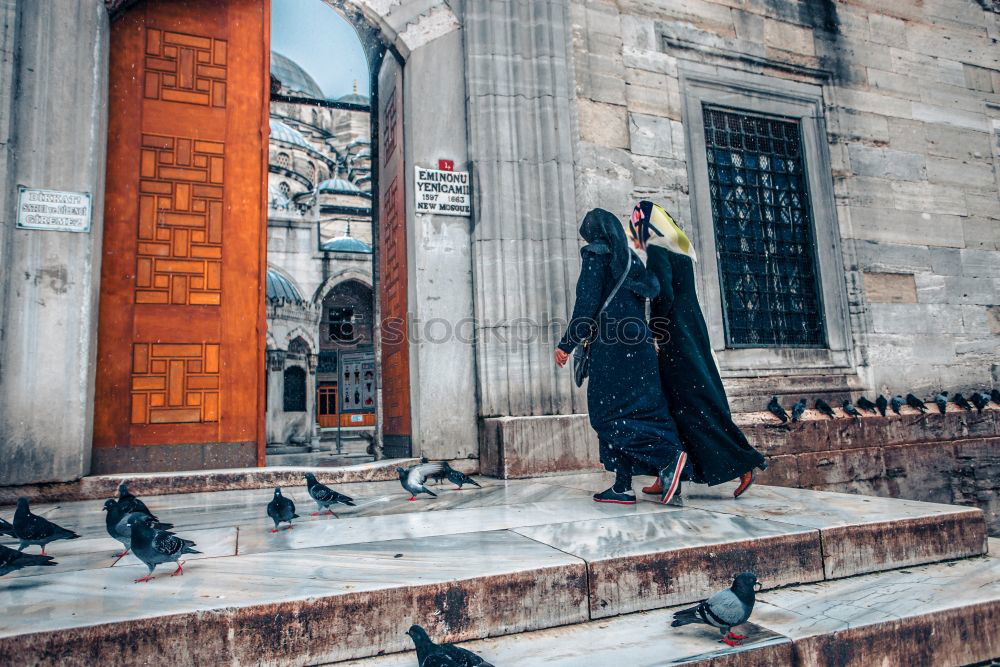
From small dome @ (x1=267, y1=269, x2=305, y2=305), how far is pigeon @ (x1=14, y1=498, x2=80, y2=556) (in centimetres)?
1877

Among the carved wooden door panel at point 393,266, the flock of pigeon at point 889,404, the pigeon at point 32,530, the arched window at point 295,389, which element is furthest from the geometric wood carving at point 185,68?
the arched window at point 295,389

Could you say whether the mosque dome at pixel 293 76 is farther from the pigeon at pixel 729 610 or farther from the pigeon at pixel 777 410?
the pigeon at pixel 729 610

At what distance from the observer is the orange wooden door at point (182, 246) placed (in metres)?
5.51

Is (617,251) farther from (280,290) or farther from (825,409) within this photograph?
(280,290)

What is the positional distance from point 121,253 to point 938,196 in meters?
10.2

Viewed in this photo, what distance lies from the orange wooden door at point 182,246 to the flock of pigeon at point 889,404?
18.5 ft

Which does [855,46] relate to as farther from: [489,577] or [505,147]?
[489,577]

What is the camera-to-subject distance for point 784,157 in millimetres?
8266

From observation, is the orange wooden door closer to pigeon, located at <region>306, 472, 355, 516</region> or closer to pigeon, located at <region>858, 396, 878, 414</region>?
pigeon, located at <region>306, 472, 355, 516</region>

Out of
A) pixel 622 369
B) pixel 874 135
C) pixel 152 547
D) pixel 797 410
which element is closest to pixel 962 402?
pixel 797 410

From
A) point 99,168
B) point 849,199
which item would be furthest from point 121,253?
point 849,199

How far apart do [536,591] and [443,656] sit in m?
0.61

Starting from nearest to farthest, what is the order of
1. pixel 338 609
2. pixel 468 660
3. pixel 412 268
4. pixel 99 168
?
pixel 468 660 → pixel 338 609 → pixel 99 168 → pixel 412 268

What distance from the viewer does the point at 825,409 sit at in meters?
7.10
